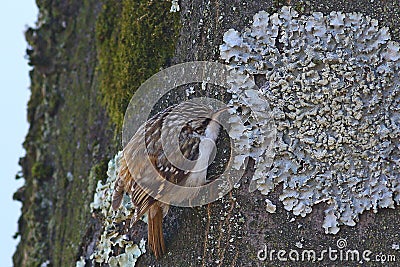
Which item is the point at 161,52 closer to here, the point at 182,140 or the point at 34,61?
the point at 182,140

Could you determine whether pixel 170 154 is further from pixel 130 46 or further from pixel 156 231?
pixel 130 46

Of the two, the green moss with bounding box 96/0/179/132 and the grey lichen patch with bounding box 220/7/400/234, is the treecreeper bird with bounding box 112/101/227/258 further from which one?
the green moss with bounding box 96/0/179/132

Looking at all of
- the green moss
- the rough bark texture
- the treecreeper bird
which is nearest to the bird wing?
the treecreeper bird

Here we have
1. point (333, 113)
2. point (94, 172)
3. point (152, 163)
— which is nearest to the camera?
point (333, 113)

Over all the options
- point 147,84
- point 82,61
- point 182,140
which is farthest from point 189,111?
point 82,61

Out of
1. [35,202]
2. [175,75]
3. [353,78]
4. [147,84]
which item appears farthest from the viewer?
[35,202]

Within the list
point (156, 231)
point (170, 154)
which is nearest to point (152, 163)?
point (170, 154)

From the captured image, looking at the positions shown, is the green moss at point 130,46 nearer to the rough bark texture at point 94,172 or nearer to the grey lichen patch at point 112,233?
the rough bark texture at point 94,172
